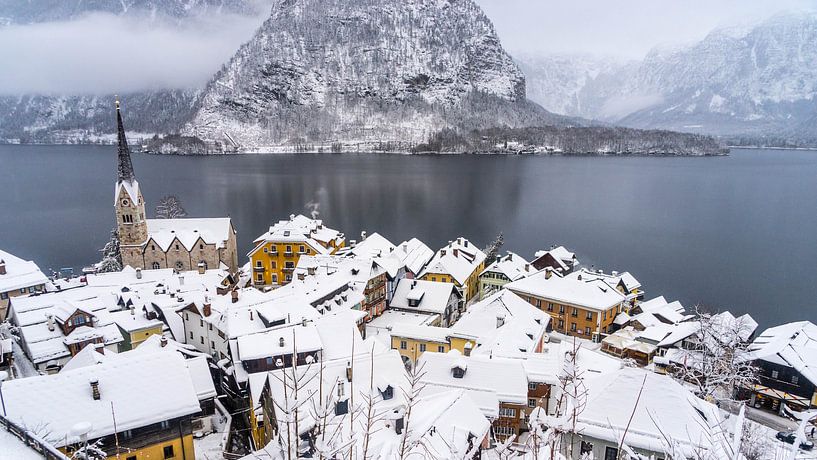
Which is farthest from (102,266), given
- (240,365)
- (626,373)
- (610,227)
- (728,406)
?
(610,227)

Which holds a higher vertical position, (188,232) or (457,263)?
(188,232)

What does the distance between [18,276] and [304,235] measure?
24583 mm

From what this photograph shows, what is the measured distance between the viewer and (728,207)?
10325cm

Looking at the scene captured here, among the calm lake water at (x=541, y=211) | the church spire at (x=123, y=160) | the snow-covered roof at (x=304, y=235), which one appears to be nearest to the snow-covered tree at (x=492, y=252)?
the calm lake water at (x=541, y=211)

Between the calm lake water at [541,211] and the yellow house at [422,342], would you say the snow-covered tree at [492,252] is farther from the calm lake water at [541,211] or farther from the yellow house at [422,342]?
the yellow house at [422,342]

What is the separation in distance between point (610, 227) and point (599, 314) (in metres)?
52.8

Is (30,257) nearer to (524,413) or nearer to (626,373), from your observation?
(524,413)

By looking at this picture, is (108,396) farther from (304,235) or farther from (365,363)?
(304,235)

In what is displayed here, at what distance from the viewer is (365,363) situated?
22.0 m

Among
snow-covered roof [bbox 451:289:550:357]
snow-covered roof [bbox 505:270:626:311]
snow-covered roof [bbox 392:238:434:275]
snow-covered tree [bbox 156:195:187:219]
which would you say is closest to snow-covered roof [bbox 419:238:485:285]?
snow-covered roof [bbox 392:238:434:275]

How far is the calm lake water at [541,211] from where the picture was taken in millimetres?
64750

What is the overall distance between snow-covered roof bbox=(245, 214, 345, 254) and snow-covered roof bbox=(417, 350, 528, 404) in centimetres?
2854

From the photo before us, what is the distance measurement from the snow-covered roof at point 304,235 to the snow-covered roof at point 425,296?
37.3 feet

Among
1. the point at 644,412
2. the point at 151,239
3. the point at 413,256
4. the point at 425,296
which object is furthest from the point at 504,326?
the point at 151,239
